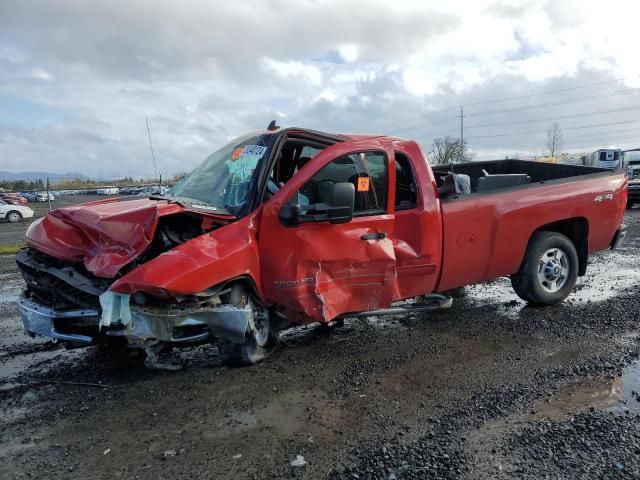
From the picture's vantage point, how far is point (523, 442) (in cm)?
310

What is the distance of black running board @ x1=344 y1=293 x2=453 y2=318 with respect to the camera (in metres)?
4.67

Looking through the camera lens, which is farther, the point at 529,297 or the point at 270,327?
the point at 529,297

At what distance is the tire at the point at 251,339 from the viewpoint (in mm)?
4035

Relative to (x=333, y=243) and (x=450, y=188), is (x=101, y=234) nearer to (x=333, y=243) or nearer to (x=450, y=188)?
(x=333, y=243)

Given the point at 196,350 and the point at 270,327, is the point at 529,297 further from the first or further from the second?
the point at 196,350

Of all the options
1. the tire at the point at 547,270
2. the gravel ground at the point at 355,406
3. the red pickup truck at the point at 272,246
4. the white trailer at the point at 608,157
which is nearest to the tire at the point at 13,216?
the gravel ground at the point at 355,406

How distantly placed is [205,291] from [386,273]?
67.1 inches

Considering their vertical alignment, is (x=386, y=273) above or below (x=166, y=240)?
below

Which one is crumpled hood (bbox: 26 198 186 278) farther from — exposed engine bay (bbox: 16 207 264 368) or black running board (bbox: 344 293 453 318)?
black running board (bbox: 344 293 453 318)

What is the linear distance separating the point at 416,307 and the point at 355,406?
5.26 ft

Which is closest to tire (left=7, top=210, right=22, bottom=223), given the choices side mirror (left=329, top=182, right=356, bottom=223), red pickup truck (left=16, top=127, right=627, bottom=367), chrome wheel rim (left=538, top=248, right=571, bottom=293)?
red pickup truck (left=16, top=127, right=627, bottom=367)

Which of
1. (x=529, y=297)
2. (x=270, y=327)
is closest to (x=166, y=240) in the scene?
(x=270, y=327)

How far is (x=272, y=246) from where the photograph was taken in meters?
4.11

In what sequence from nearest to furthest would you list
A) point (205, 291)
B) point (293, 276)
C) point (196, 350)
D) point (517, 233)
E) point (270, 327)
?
1. point (205, 291)
2. point (293, 276)
3. point (270, 327)
4. point (196, 350)
5. point (517, 233)
